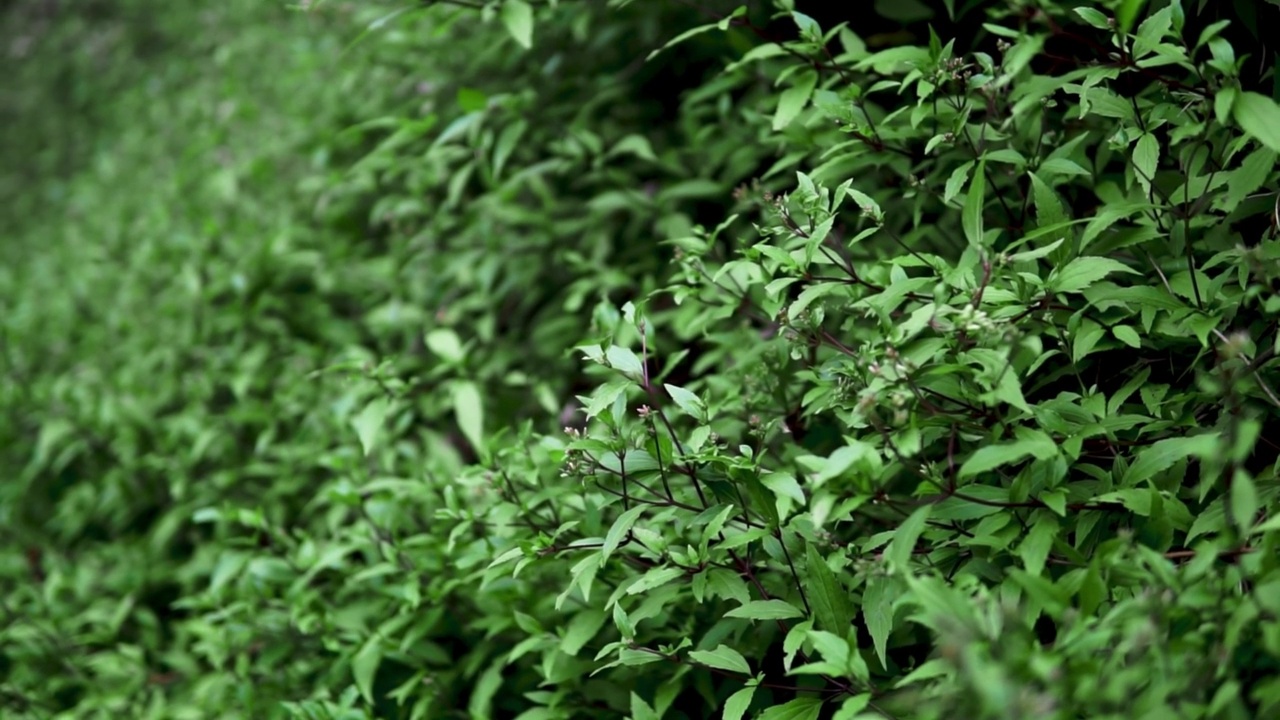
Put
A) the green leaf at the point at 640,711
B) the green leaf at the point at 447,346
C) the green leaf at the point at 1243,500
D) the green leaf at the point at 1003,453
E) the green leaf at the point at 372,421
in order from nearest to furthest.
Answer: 1. the green leaf at the point at 1243,500
2. the green leaf at the point at 1003,453
3. the green leaf at the point at 640,711
4. the green leaf at the point at 372,421
5. the green leaf at the point at 447,346

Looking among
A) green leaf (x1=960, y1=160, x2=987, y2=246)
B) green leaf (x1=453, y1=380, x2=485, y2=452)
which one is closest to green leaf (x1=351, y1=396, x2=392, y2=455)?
green leaf (x1=453, y1=380, x2=485, y2=452)

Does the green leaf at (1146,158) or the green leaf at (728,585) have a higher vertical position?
the green leaf at (1146,158)

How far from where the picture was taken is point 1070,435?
1.58 metres

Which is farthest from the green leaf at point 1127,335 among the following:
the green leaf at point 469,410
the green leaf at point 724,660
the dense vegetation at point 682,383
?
the green leaf at point 469,410

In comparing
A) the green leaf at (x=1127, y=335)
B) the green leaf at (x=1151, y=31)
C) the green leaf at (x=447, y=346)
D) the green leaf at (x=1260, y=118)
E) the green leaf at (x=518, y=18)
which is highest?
the green leaf at (x=518, y=18)

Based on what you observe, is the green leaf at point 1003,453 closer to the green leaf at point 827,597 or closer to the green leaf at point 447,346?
the green leaf at point 827,597

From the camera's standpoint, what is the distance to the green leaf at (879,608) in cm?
160

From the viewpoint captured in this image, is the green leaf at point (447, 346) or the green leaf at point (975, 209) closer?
the green leaf at point (975, 209)

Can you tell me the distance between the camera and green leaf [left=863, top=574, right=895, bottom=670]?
1.60 metres

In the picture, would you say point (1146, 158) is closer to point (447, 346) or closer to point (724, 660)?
point (724, 660)

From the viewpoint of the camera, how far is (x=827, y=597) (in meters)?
1.65

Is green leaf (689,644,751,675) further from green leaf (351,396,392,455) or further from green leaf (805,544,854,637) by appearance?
green leaf (351,396,392,455)

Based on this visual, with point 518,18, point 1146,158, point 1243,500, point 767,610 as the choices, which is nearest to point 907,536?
point 767,610

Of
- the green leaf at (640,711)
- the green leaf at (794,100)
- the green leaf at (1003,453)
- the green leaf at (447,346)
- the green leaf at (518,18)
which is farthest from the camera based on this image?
the green leaf at (447,346)
